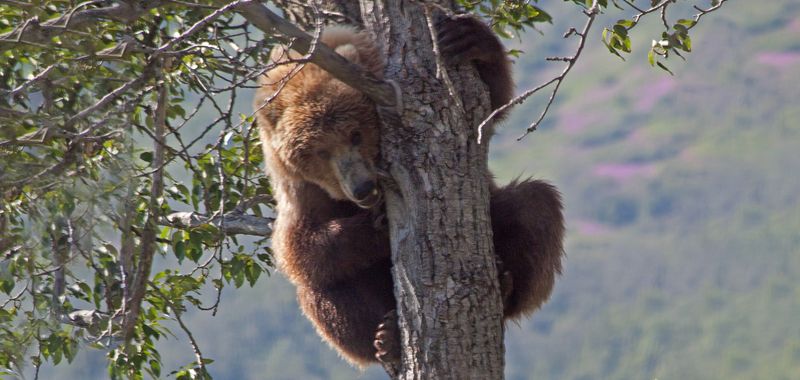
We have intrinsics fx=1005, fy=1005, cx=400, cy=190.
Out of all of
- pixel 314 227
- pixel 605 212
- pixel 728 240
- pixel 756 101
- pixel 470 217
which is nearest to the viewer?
pixel 470 217

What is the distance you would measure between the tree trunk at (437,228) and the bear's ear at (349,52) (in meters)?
0.43

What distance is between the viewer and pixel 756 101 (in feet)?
172

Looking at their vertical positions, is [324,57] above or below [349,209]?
below

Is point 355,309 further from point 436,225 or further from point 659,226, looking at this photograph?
point 659,226

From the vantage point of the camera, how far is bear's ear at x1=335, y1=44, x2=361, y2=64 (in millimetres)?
4320

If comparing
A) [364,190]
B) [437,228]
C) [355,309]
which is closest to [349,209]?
[355,309]

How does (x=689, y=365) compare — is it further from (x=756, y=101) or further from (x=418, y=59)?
(x=418, y=59)

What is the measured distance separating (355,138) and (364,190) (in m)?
0.29

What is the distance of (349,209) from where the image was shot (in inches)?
196

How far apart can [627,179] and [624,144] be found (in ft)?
7.56

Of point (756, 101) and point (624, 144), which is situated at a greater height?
point (756, 101)

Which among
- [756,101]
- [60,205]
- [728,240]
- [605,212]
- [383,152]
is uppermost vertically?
[756,101]

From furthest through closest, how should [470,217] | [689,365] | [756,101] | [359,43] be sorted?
[756,101]
[689,365]
[359,43]
[470,217]

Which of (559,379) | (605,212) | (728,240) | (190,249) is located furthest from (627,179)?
(190,249)
